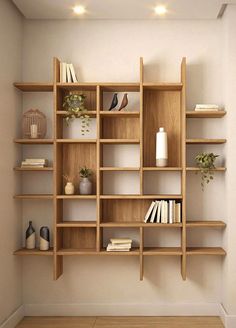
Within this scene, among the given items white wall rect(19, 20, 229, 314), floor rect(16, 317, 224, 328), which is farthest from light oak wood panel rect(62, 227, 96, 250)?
floor rect(16, 317, 224, 328)

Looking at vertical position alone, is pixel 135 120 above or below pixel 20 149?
above

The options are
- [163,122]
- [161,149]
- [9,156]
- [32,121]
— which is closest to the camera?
[9,156]

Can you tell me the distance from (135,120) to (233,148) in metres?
0.96

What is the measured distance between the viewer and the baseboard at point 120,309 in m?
4.10

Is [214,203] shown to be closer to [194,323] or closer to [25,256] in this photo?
[194,323]

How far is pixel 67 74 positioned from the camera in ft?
13.1

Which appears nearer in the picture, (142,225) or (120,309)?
(142,225)

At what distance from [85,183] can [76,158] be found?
31cm

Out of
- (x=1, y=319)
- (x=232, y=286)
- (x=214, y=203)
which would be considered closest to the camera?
(x=1, y=319)

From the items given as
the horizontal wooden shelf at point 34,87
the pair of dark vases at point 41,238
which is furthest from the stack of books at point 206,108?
the pair of dark vases at point 41,238

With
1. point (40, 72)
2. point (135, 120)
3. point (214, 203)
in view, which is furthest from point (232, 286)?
point (40, 72)

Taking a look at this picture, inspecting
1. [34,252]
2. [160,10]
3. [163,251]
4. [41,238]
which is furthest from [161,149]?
[34,252]

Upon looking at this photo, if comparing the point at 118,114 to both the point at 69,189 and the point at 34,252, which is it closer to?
the point at 69,189

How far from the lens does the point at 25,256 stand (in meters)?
4.16
